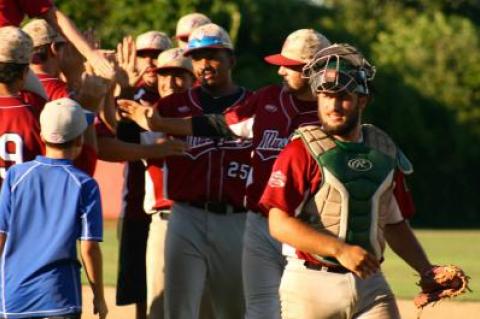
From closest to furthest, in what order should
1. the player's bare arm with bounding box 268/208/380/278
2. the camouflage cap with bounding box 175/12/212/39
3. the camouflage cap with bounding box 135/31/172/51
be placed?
1. the player's bare arm with bounding box 268/208/380/278
2. the camouflage cap with bounding box 135/31/172/51
3. the camouflage cap with bounding box 175/12/212/39

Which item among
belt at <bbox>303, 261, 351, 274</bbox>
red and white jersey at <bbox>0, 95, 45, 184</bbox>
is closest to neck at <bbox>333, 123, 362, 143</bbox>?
belt at <bbox>303, 261, 351, 274</bbox>

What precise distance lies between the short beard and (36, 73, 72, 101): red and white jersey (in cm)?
202

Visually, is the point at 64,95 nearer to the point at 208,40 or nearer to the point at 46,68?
the point at 46,68

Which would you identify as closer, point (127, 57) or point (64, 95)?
point (64, 95)

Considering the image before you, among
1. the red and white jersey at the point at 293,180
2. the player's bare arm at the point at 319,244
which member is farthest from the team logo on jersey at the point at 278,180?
the player's bare arm at the point at 319,244

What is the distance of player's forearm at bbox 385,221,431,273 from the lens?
259 inches

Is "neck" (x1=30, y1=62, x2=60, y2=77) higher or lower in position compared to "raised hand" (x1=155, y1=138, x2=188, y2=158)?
higher

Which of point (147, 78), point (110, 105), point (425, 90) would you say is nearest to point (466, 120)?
point (425, 90)

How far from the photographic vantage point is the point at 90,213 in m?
6.59

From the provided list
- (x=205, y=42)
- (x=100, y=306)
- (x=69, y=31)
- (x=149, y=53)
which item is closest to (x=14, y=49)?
(x=69, y=31)

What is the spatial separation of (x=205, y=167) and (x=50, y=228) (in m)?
2.78

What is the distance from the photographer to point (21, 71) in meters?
7.26

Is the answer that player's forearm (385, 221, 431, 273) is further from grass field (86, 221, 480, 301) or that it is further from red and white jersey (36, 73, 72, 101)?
grass field (86, 221, 480, 301)

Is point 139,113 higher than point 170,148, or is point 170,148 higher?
point 139,113
